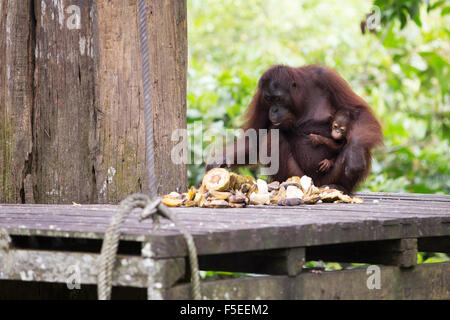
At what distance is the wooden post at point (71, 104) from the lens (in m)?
3.48

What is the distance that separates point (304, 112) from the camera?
171 inches

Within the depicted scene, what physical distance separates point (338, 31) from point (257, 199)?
8.64 metres

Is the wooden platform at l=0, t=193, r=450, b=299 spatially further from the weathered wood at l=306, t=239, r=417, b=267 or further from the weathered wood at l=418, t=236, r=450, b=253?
the weathered wood at l=418, t=236, r=450, b=253

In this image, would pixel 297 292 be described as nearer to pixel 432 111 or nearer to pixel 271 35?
pixel 432 111

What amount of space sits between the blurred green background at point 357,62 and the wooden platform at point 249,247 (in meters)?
1.93

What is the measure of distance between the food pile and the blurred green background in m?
1.24

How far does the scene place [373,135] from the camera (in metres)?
3.95

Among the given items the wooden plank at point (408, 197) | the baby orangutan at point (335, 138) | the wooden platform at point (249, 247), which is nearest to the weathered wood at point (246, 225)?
the wooden platform at point (249, 247)

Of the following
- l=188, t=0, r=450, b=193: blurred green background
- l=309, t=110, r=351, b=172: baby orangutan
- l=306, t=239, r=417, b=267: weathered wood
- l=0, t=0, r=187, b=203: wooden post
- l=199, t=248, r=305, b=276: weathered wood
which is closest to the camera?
l=199, t=248, r=305, b=276: weathered wood

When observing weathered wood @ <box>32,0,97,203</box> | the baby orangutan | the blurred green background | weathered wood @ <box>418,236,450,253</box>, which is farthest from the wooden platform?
the blurred green background

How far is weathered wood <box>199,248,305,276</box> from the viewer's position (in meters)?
2.41

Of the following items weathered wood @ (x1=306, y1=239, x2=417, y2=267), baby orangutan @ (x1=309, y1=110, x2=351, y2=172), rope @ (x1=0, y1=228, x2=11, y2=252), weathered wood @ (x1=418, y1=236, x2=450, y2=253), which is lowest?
weathered wood @ (x1=418, y1=236, x2=450, y2=253)

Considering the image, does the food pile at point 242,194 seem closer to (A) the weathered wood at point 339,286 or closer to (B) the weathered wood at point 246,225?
(B) the weathered wood at point 246,225
